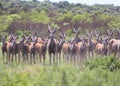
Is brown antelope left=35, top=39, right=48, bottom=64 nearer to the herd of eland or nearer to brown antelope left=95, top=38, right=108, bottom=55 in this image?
the herd of eland

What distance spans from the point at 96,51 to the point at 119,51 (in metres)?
1.43

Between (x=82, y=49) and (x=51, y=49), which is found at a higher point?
(x=51, y=49)

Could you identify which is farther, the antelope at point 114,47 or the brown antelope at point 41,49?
the antelope at point 114,47

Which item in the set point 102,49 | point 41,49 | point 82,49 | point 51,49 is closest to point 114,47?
point 102,49

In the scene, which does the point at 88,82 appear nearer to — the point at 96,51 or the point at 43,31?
the point at 96,51

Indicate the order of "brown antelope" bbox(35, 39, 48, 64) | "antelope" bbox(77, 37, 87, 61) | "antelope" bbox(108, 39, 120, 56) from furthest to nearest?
"antelope" bbox(77, 37, 87, 61), "antelope" bbox(108, 39, 120, 56), "brown antelope" bbox(35, 39, 48, 64)

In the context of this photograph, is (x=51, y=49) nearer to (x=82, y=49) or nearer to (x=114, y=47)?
(x=82, y=49)

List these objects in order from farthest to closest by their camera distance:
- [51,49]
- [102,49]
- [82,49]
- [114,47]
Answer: [82,49] < [114,47] < [102,49] < [51,49]

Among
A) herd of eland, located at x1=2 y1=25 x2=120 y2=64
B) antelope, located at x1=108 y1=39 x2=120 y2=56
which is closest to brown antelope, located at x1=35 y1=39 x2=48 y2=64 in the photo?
herd of eland, located at x1=2 y1=25 x2=120 y2=64

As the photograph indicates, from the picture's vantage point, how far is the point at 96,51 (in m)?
23.5

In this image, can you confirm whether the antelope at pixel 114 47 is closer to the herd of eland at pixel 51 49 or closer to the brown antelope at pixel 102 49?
the herd of eland at pixel 51 49

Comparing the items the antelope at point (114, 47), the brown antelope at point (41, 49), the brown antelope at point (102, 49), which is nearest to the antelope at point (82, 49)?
the brown antelope at point (102, 49)

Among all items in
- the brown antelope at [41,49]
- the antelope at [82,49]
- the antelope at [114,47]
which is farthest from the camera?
the antelope at [82,49]

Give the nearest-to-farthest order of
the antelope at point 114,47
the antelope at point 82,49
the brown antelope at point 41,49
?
the brown antelope at point 41,49 < the antelope at point 114,47 < the antelope at point 82,49
